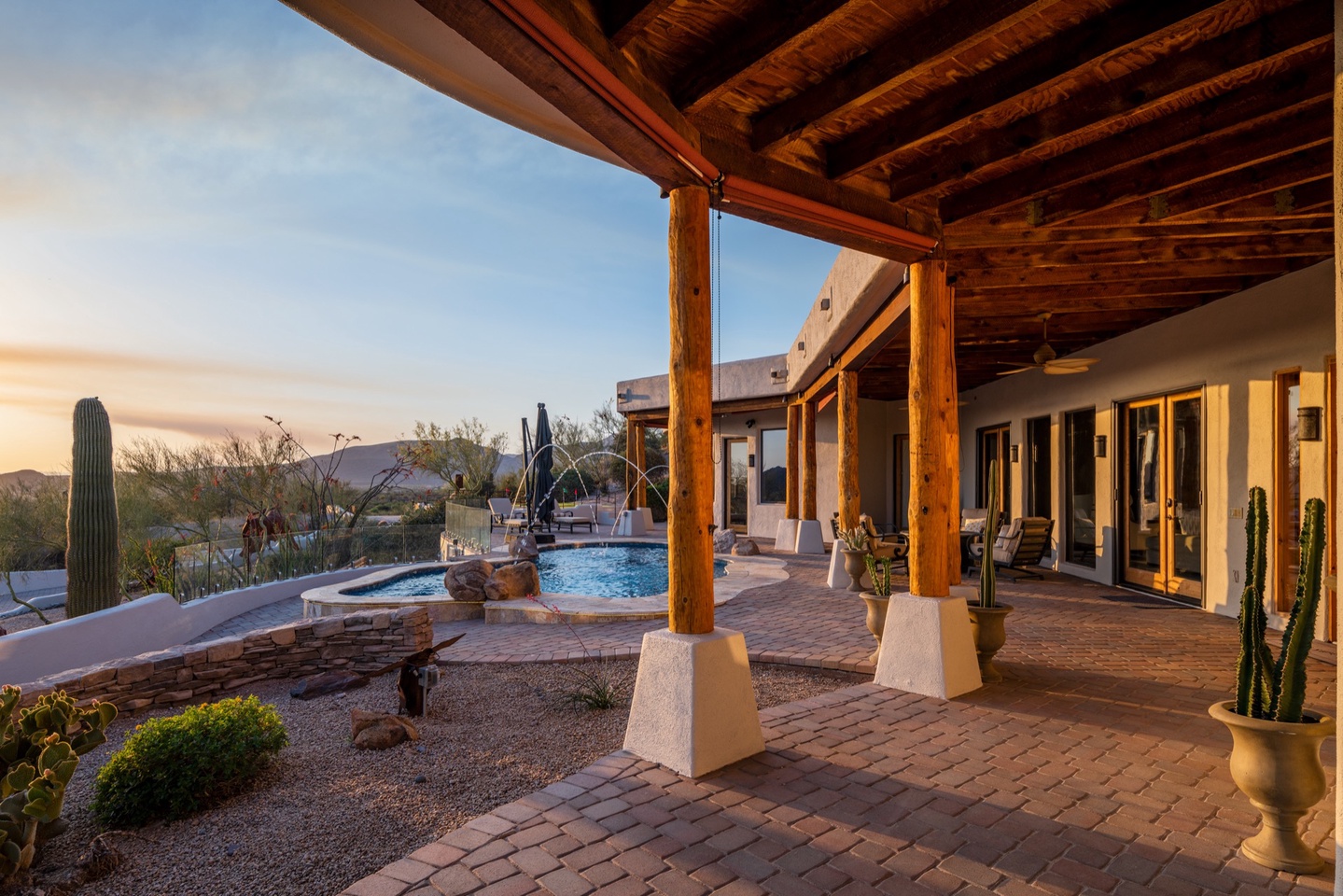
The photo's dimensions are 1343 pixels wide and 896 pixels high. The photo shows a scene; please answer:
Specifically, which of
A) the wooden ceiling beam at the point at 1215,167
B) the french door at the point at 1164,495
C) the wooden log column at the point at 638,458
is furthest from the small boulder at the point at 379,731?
the wooden log column at the point at 638,458

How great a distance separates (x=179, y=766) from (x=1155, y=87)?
4903 mm

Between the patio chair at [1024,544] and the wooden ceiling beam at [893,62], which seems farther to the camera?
the patio chair at [1024,544]

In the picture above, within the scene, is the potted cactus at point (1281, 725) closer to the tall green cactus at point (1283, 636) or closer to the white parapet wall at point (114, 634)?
the tall green cactus at point (1283, 636)

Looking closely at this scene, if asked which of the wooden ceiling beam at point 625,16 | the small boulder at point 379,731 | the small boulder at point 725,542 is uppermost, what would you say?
the wooden ceiling beam at point 625,16

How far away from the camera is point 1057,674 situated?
451 centimetres

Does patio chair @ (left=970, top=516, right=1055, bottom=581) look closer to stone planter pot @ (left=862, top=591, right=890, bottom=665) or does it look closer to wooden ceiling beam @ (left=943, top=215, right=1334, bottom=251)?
stone planter pot @ (left=862, top=591, right=890, bottom=665)

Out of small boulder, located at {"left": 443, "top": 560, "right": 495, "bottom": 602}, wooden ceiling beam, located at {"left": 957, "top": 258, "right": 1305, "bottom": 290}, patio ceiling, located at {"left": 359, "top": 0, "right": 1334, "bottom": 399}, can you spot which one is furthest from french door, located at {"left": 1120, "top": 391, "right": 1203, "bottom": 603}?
small boulder, located at {"left": 443, "top": 560, "right": 495, "bottom": 602}

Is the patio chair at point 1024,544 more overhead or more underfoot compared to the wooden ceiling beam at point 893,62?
more underfoot

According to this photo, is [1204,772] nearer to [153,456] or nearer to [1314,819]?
[1314,819]

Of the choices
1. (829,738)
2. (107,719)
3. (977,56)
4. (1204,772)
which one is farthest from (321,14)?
(1204,772)

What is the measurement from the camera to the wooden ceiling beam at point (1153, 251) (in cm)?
491

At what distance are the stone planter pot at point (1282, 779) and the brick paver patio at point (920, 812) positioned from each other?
73 mm

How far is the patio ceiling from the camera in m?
2.44

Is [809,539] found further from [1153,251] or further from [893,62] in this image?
[893,62]
